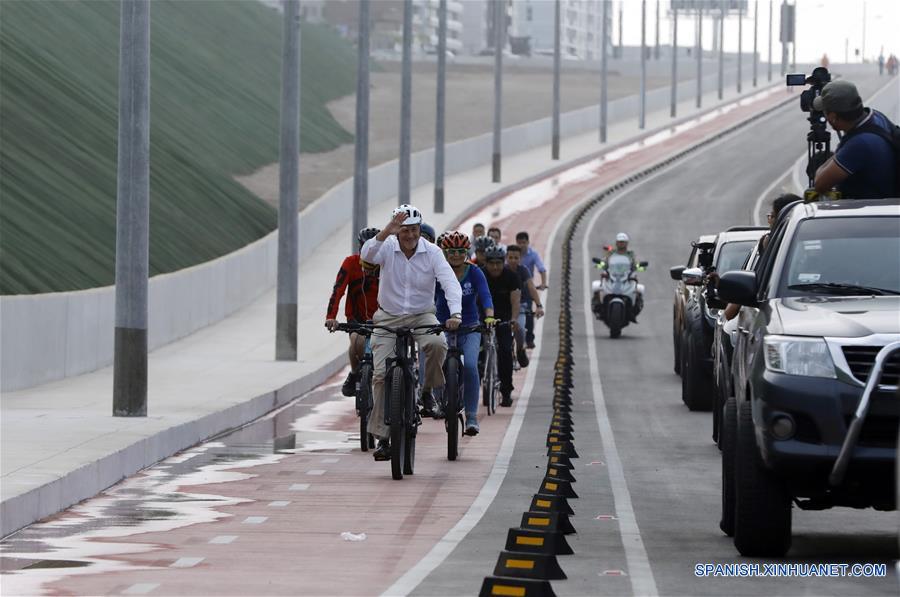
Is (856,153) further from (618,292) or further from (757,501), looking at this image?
(618,292)

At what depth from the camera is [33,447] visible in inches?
658

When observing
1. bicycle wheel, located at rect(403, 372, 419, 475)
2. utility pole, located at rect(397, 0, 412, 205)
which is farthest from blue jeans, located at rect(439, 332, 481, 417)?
utility pole, located at rect(397, 0, 412, 205)

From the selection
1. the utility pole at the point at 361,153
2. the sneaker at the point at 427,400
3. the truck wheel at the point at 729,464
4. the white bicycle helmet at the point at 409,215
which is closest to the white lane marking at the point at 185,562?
the truck wheel at the point at 729,464

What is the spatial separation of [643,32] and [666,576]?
339 feet

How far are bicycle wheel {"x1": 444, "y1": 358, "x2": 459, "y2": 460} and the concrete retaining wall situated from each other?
736cm

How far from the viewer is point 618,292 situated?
117 feet

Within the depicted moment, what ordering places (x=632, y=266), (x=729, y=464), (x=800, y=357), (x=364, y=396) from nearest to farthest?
(x=800, y=357), (x=729, y=464), (x=364, y=396), (x=632, y=266)

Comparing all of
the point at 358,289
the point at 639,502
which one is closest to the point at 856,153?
the point at 639,502

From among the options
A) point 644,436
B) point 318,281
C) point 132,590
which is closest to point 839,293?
point 132,590

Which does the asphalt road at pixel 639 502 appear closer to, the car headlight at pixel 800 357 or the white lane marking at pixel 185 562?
the car headlight at pixel 800 357

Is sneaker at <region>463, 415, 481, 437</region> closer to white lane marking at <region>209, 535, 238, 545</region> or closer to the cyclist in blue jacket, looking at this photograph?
the cyclist in blue jacket

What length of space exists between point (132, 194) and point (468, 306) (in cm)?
393

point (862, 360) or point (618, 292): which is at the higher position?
point (862, 360)

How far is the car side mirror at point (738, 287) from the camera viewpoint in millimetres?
11930
